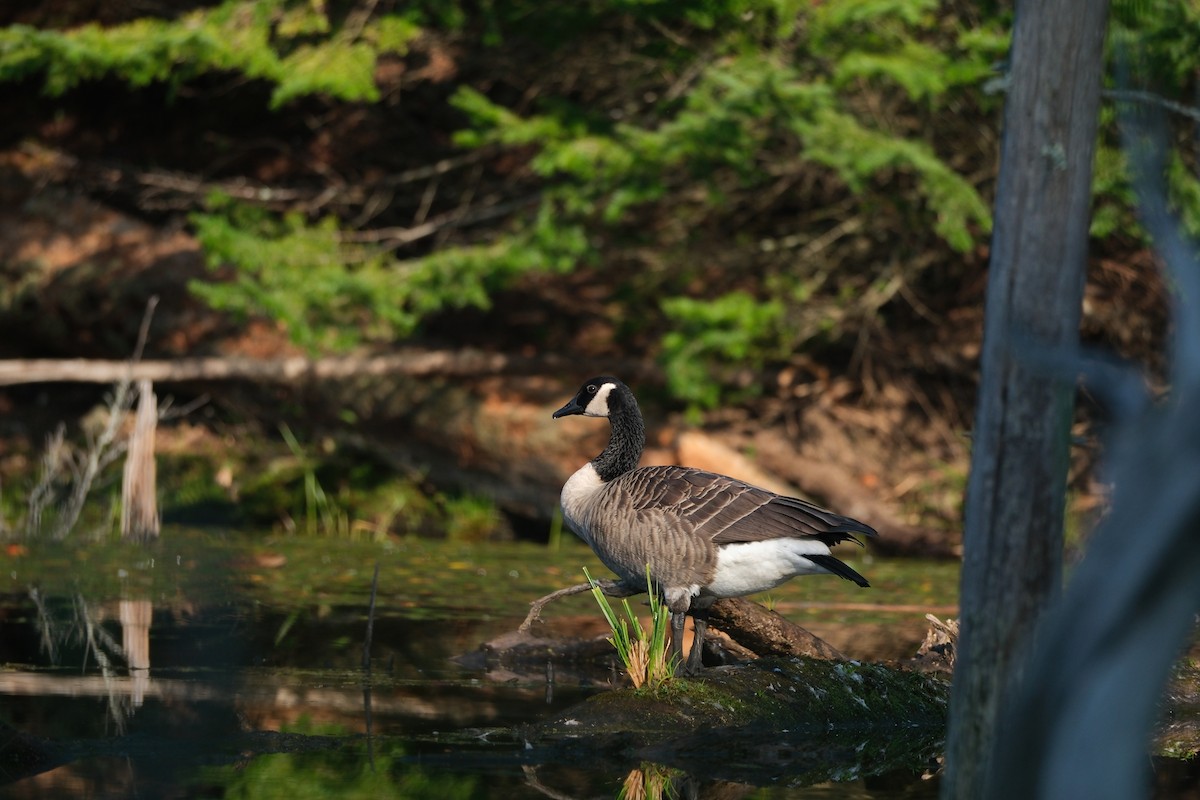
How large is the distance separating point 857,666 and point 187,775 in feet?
11.9

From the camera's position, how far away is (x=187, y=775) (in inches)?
227

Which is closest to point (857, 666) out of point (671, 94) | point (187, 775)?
point (187, 775)

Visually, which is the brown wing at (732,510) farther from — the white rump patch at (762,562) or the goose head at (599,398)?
the goose head at (599,398)

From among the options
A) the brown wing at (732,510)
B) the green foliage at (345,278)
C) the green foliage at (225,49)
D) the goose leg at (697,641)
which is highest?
the green foliage at (225,49)

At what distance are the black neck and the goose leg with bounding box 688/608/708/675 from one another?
1167 millimetres

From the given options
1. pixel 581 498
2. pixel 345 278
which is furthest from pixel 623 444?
pixel 345 278

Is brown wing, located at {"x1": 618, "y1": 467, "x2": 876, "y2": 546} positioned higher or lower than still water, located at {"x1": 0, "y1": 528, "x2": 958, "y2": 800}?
higher

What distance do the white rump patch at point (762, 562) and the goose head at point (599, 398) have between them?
193cm

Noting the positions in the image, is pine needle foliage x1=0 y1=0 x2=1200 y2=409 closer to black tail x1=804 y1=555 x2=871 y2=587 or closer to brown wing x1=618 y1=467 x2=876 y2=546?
brown wing x1=618 y1=467 x2=876 y2=546

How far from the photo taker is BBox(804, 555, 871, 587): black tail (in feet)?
23.7

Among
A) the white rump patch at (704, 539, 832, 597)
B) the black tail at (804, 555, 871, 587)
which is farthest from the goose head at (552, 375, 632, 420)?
the black tail at (804, 555, 871, 587)

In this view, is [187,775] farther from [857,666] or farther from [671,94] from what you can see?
[671,94]

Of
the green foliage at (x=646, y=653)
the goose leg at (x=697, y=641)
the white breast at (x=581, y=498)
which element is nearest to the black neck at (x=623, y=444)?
the white breast at (x=581, y=498)

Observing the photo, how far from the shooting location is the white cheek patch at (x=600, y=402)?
941 centimetres
